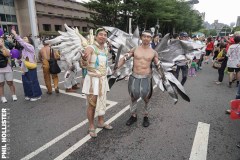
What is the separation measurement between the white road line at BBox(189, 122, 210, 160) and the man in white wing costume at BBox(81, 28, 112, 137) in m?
1.76

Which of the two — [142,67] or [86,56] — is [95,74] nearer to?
[86,56]

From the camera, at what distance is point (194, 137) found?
348cm

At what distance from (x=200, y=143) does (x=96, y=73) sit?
2242mm

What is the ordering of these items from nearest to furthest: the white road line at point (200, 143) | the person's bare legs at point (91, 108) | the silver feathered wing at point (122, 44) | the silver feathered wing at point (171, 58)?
the white road line at point (200, 143) < the person's bare legs at point (91, 108) < the silver feathered wing at point (171, 58) < the silver feathered wing at point (122, 44)

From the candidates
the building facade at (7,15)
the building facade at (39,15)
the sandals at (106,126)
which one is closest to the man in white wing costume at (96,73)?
the sandals at (106,126)

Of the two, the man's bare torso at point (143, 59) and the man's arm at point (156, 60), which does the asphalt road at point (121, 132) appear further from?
the man's arm at point (156, 60)

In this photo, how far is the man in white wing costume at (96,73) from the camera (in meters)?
3.19

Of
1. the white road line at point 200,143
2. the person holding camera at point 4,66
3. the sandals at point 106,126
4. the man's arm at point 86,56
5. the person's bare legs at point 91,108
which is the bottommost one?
the white road line at point 200,143

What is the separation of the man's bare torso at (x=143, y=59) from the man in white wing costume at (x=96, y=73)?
65cm

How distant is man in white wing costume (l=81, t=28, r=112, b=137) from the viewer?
10.5ft

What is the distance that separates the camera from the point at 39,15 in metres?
29.9

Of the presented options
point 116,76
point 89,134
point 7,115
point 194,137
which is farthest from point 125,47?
point 7,115

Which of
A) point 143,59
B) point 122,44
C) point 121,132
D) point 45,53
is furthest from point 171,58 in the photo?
point 45,53

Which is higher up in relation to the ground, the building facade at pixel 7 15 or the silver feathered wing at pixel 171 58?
the building facade at pixel 7 15
